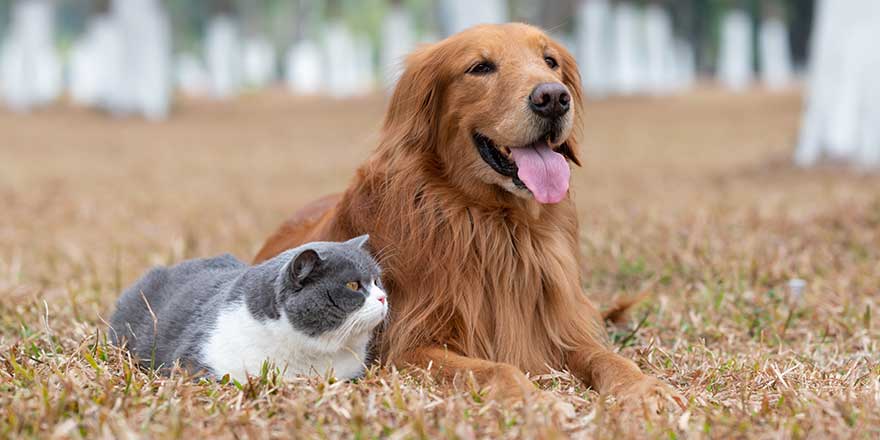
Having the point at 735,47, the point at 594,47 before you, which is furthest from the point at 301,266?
the point at 735,47

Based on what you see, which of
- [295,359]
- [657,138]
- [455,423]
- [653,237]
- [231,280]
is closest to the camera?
[455,423]

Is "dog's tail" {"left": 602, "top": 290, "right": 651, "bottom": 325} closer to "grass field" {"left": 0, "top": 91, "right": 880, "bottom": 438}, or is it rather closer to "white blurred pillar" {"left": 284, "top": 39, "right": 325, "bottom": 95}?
"grass field" {"left": 0, "top": 91, "right": 880, "bottom": 438}

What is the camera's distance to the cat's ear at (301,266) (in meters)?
3.43

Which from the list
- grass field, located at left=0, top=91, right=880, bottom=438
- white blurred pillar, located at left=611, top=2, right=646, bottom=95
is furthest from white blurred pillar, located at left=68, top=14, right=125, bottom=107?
white blurred pillar, located at left=611, top=2, right=646, bottom=95

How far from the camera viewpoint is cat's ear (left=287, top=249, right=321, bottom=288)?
3430mm

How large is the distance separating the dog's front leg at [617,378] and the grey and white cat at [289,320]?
87cm

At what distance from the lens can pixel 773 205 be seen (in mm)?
8547

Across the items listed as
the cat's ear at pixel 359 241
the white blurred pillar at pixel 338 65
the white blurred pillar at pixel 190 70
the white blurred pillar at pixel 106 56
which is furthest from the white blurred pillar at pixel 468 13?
the white blurred pillar at pixel 190 70

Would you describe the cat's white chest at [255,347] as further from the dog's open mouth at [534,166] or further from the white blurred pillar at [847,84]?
the white blurred pillar at [847,84]

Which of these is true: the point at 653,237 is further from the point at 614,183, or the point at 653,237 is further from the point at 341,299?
the point at 614,183

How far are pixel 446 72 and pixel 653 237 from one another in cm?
333

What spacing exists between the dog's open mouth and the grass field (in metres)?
0.65

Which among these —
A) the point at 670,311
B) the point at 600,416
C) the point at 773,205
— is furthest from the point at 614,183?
the point at 600,416

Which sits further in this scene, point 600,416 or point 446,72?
point 446,72
